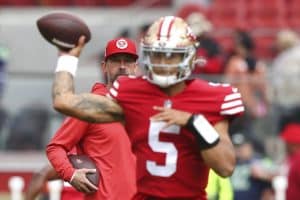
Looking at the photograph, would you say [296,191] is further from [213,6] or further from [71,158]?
[213,6]

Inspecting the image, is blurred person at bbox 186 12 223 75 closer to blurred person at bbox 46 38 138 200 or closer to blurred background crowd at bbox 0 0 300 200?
blurred background crowd at bbox 0 0 300 200

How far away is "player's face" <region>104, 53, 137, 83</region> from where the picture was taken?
6238mm

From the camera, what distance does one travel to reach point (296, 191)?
26.8ft

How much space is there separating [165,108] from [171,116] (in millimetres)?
69

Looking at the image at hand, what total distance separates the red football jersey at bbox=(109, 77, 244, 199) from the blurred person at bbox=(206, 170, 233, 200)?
3.05 metres

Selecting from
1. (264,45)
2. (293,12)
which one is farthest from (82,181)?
(293,12)

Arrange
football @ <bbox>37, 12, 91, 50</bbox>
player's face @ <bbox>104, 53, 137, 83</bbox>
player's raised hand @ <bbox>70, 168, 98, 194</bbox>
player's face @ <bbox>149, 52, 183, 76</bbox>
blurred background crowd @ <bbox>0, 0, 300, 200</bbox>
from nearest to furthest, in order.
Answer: player's face @ <bbox>149, 52, 183, 76</bbox>, football @ <bbox>37, 12, 91, 50</bbox>, player's raised hand @ <bbox>70, 168, 98, 194</bbox>, player's face @ <bbox>104, 53, 137, 83</bbox>, blurred background crowd @ <bbox>0, 0, 300, 200</bbox>

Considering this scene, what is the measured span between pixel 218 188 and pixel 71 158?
8.23 feet

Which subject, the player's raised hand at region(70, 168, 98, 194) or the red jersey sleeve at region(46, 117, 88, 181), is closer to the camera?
the player's raised hand at region(70, 168, 98, 194)

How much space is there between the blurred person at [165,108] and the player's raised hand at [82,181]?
70cm

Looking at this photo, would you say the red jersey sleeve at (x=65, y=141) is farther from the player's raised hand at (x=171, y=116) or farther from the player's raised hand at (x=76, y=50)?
the player's raised hand at (x=171, y=116)

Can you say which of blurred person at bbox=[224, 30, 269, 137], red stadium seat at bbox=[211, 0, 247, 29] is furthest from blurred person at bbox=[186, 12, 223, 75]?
red stadium seat at bbox=[211, 0, 247, 29]

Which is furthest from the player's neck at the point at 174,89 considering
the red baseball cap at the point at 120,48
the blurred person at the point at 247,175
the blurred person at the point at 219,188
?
the blurred person at the point at 247,175

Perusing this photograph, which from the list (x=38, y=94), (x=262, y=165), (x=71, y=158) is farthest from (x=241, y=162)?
(x=71, y=158)
